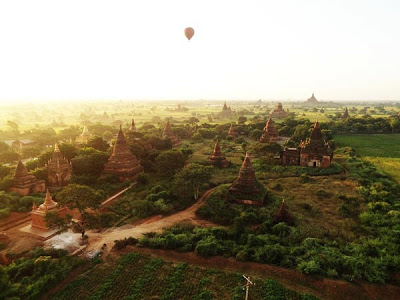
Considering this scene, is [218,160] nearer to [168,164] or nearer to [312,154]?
[168,164]

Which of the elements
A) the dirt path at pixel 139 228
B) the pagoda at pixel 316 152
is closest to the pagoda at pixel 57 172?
the dirt path at pixel 139 228

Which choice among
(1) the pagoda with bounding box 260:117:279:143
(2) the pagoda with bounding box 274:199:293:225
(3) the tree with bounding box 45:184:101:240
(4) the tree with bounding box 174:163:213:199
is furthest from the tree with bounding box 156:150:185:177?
(1) the pagoda with bounding box 260:117:279:143

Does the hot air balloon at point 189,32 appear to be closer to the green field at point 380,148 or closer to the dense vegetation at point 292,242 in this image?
the dense vegetation at point 292,242

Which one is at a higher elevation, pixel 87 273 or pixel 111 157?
pixel 111 157

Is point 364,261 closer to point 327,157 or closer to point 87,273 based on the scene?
point 87,273

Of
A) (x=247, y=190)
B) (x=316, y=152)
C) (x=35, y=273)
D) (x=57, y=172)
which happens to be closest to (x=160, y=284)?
(x=35, y=273)

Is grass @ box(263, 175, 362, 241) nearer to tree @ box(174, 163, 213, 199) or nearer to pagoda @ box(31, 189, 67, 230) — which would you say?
tree @ box(174, 163, 213, 199)

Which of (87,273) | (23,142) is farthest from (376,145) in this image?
(23,142)

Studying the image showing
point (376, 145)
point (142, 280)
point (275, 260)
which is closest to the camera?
point (142, 280)
